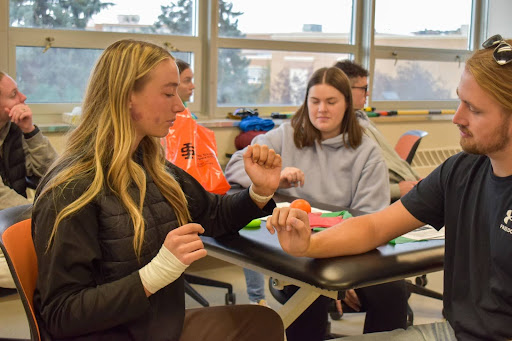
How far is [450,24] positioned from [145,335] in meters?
4.82

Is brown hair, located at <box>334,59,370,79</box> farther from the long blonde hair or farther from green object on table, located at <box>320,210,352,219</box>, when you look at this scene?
the long blonde hair

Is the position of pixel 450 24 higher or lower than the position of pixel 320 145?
higher

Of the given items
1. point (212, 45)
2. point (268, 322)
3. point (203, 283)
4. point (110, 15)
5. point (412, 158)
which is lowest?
A: point (203, 283)

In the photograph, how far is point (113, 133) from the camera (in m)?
1.50

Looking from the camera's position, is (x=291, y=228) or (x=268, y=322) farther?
(x=268, y=322)

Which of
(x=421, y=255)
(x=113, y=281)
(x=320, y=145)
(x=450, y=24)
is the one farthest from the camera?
(x=450, y=24)

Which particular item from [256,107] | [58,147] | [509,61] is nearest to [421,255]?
[509,61]

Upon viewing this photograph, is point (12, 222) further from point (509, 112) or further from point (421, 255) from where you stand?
point (509, 112)

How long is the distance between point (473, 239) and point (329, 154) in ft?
3.86

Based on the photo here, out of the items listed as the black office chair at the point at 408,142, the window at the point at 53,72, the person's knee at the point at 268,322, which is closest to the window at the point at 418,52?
the black office chair at the point at 408,142

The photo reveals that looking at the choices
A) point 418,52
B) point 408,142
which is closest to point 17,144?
point 408,142

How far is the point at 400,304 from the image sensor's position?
2.21 m

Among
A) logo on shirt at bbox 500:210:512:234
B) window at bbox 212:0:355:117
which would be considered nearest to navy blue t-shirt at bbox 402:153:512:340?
logo on shirt at bbox 500:210:512:234

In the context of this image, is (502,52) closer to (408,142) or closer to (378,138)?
(378,138)
